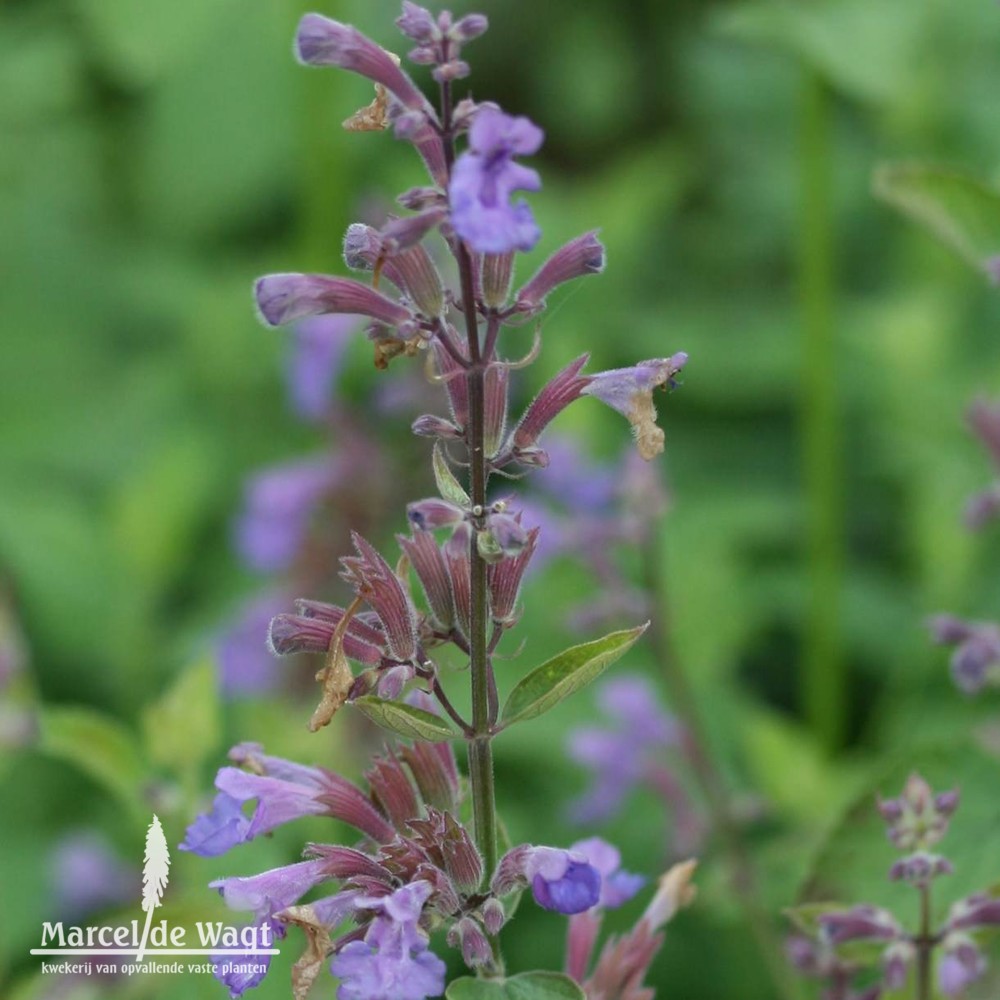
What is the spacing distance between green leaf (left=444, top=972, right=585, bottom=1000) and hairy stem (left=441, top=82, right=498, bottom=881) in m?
0.10

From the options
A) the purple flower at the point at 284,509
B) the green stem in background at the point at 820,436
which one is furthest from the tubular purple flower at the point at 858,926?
the purple flower at the point at 284,509

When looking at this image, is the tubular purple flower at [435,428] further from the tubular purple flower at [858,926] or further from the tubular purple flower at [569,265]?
the tubular purple flower at [858,926]

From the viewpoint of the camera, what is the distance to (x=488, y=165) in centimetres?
133

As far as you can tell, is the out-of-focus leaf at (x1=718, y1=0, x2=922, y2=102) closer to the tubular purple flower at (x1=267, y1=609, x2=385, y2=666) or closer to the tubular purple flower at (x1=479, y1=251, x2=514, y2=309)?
the tubular purple flower at (x1=479, y1=251, x2=514, y2=309)

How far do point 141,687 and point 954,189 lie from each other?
7.99 feet

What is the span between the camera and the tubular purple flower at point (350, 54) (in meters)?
1.40

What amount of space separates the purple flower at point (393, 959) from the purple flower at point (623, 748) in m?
1.70

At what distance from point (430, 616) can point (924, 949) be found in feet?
2.30

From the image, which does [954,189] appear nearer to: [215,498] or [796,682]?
[796,682]

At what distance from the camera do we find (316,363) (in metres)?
3.51

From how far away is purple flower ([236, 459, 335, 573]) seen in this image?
3529 mm

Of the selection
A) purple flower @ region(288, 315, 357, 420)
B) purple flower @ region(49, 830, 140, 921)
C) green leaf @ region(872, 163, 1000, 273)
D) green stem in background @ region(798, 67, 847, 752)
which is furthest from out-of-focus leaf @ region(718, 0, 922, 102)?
purple flower @ region(49, 830, 140, 921)

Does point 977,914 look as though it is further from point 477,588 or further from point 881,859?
point 477,588

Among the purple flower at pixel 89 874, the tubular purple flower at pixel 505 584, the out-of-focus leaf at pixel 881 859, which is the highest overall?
the tubular purple flower at pixel 505 584
